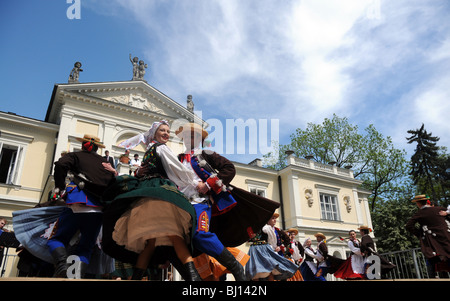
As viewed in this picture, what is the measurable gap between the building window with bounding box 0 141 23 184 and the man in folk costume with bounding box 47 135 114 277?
611 inches

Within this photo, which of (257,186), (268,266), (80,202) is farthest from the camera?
(257,186)

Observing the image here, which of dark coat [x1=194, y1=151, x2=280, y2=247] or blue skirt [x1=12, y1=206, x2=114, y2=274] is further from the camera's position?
dark coat [x1=194, y1=151, x2=280, y2=247]

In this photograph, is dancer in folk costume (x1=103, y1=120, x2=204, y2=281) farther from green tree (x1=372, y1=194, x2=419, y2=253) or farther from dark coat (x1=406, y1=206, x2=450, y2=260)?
green tree (x1=372, y1=194, x2=419, y2=253)

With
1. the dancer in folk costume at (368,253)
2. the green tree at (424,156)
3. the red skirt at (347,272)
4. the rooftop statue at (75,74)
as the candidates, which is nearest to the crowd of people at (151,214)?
the dancer in folk costume at (368,253)

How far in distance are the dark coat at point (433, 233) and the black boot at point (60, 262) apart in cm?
678

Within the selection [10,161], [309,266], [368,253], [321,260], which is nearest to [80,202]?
[368,253]

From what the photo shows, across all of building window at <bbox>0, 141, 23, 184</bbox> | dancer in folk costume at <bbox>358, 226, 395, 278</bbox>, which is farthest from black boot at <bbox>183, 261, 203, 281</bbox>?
building window at <bbox>0, 141, 23, 184</bbox>

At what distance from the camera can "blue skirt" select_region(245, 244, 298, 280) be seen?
636 cm

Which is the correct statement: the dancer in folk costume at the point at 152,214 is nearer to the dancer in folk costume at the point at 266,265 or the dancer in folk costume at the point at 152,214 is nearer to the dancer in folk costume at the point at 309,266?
the dancer in folk costume at the point at 266,265

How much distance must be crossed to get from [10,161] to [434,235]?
1992cm

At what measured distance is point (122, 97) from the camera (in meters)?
21.3

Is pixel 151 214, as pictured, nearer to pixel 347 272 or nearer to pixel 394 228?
pixel 347 272

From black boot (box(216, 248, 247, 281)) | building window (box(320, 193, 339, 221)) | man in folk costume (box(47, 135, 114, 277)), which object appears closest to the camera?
black boot (box(216, 248, 247, 281))
